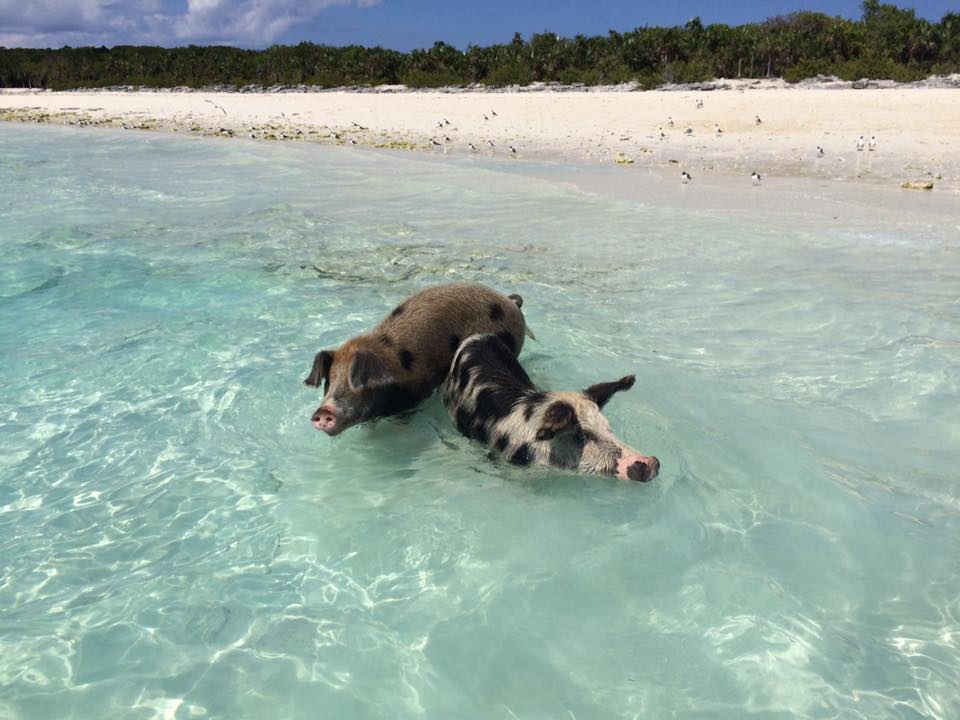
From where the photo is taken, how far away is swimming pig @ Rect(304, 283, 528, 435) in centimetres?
662

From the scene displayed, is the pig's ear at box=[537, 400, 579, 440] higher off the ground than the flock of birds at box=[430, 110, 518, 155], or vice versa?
the flock of birds at box=[430, 110, 518, 155]

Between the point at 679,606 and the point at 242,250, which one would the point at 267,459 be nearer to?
the point at 679,606

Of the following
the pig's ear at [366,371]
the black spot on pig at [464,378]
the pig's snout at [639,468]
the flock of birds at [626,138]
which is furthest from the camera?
the flock of birds at [626,138]

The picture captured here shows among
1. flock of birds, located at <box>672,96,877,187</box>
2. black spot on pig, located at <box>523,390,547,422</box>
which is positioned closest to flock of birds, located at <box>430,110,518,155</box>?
flock of birds, located at <box>672,96,877,187</box>

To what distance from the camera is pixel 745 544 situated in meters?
5.55

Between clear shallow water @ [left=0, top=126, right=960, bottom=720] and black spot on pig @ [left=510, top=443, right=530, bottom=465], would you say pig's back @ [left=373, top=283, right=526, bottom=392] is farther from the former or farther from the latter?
black spot on pig @ [left=510, top=443, right=530, bottom=465]

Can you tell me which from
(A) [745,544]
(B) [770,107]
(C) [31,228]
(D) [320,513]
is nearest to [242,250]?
(C) [31,228]

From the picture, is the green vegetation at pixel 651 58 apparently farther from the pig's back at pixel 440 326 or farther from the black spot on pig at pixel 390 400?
the black spot on pig at pixel 390 400

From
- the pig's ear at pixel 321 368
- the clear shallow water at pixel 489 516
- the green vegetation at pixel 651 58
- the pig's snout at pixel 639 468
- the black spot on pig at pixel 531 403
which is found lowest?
the clear shallow water at pixel 489 516

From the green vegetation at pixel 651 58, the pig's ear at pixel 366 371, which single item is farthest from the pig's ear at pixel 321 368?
the green vegetation at pixel 651 58

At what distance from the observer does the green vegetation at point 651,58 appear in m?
50.1

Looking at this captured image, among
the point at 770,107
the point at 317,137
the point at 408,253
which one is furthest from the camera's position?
the point at 317,137

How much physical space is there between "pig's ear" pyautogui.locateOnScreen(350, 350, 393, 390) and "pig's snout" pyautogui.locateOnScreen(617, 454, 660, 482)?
2382mm

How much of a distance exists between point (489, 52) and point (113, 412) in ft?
211
